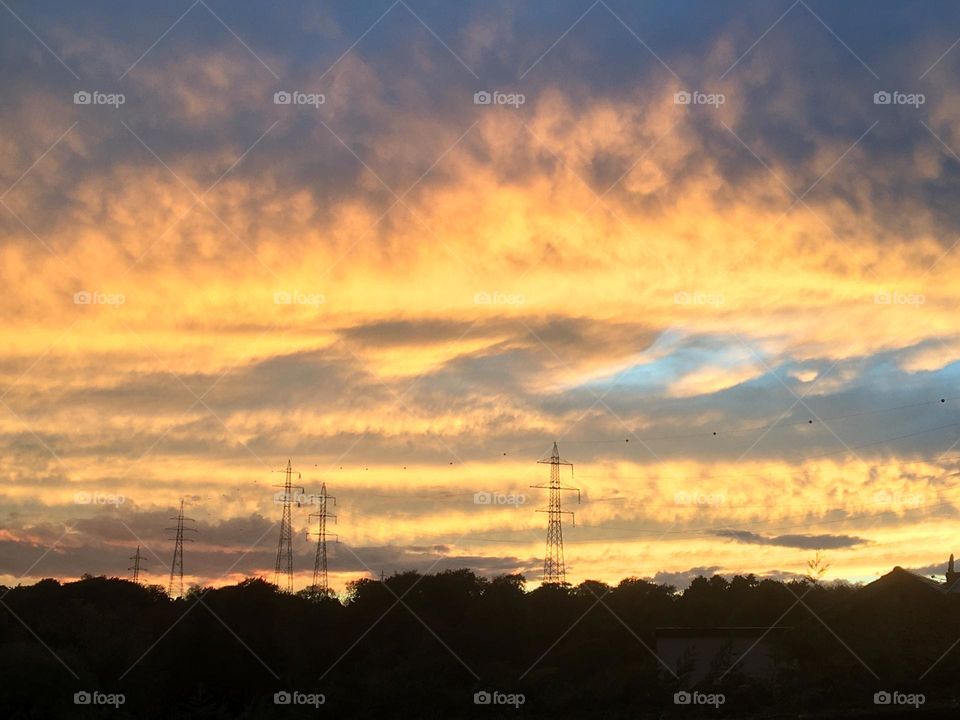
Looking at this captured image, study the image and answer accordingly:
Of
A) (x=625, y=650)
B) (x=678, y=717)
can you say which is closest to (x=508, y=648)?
(x=625, y=650)

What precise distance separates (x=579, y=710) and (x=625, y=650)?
2439 cm

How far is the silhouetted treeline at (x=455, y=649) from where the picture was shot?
37188mm

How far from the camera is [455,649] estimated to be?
62438mm

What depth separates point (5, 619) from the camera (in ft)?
167

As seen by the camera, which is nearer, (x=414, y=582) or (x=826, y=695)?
(x=826, y=695)

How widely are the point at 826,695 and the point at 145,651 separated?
2543 cm

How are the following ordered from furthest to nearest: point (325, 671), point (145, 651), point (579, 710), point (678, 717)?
1. point (325, 671)
2. point (145, 651)
3. point (579, 710)
4. point (678, 717)

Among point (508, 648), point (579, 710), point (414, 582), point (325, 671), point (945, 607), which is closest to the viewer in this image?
point (579, 710)

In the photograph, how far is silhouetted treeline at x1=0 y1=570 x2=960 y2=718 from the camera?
37188mm

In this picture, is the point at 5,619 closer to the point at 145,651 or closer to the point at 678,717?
the point at 145,651

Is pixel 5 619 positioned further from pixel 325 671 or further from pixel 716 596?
pixel 716 596

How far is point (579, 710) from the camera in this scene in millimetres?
36906

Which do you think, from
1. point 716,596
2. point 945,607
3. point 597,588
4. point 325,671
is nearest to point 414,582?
point 597,588

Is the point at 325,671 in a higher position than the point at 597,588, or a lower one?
lower
